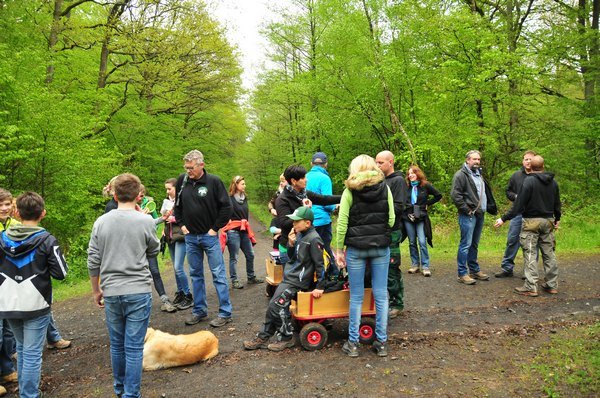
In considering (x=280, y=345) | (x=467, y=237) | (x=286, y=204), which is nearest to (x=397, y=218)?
(x=286, y=204)

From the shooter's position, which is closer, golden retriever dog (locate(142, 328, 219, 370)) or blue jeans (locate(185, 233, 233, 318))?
golden retriever dog (locate(142, 328, 219, 370))

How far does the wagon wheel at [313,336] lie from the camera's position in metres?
4.51

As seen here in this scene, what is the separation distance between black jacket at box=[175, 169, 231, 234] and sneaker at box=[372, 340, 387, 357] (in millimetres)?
2423

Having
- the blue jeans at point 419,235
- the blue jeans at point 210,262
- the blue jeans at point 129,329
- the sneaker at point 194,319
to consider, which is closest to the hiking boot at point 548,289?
the blue jeans at point 419,235

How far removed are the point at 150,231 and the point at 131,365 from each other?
114 cm

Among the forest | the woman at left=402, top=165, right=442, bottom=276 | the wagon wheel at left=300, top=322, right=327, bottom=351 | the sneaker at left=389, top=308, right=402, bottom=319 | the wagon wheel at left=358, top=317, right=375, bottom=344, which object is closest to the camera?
the wagon wheel at left=300, top=322, right=327, bottom=351

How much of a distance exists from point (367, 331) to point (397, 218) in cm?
136

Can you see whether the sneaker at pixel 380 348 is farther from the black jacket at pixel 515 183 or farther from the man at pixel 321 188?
the black jacket at pixel 515 183

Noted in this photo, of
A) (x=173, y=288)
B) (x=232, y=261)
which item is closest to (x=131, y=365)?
(x=232, y=261)

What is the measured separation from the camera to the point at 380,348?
14.3ft

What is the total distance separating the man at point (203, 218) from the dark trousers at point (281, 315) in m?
1.00

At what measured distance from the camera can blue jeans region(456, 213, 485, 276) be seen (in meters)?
6.94

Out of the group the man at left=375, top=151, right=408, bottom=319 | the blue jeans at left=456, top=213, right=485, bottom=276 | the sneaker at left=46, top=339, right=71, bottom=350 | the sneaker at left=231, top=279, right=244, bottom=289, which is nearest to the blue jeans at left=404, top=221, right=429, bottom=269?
the blue jeans at left=456, top=213, right=485, bottom=276

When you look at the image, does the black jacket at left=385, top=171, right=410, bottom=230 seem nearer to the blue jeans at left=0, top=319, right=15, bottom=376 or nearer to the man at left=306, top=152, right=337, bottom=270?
the man at left=306, top=152, right=337, bottom=270
